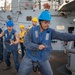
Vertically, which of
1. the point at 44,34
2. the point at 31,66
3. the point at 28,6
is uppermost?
the point at 28,6

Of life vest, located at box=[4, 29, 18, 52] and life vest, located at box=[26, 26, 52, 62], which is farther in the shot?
life vest, located at box=[4, 29, 18, 52]

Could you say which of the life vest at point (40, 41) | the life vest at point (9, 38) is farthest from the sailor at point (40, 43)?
the life vest at point (9, 38)

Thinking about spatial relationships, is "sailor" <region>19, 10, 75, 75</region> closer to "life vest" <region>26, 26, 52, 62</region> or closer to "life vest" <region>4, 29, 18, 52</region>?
"life vest" <region>26, 26, 52, 62</region>

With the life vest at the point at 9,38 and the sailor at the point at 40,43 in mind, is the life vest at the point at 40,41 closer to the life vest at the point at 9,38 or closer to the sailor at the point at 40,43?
the sailor at the point at 40,43

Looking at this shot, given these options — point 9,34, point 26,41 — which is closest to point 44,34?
point 26,41

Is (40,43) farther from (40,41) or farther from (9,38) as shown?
(9,38)

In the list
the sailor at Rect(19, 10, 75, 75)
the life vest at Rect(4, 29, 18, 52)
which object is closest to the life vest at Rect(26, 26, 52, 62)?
the sailor at Rect(19, 10, 75, 75)

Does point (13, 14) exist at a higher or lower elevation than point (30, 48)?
higher

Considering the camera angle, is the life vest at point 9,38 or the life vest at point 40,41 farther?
the life vest at point 9,38

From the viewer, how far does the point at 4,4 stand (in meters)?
14.1

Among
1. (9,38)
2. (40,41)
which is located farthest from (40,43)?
(9,38)

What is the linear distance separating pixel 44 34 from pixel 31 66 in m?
0.65

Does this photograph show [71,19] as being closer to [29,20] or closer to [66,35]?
[29,20]

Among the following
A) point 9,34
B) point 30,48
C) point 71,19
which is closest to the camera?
point 30,48
